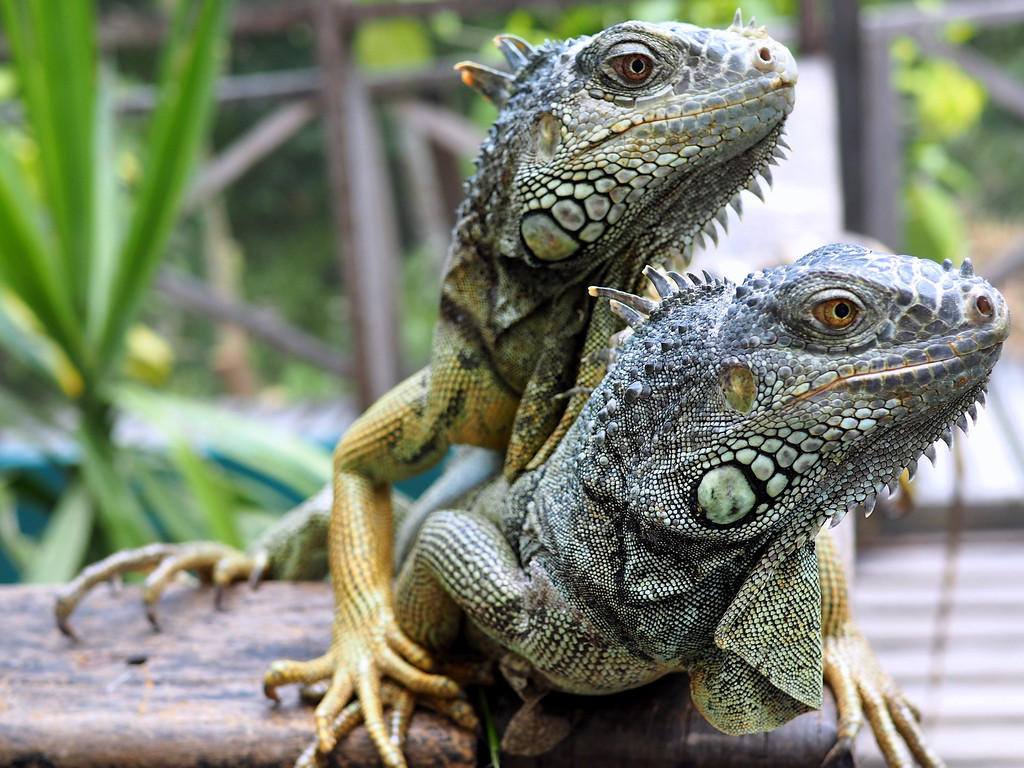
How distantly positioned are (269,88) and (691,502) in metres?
4.46

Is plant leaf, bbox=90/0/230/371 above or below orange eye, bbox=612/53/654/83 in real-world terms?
below

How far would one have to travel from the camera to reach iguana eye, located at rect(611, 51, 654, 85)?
140 centimetres

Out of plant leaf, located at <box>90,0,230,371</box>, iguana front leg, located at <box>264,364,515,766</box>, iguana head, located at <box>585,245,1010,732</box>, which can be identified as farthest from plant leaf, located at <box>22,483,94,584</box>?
iguana head, located at <box>585,245,1010,732</box>

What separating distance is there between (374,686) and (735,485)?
0.82 m

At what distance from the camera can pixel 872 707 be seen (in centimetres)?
161

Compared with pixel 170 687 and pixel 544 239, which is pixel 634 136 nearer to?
pixel 544 239

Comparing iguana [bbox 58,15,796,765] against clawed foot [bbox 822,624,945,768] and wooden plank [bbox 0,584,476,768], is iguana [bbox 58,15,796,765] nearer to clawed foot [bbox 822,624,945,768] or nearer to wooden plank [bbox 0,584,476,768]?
wooden plank [bbox 0,584,476,768]

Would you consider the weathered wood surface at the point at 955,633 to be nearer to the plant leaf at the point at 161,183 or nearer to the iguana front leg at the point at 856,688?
the iguana front leg at the point at 856,688

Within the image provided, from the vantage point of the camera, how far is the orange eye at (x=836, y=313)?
1.12m

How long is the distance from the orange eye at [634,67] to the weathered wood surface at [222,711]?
39.5 inches

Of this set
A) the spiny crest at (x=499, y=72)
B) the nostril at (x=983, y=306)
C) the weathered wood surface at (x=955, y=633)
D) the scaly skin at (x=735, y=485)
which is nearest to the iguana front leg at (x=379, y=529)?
the scaly skin at (x=735, y=485)

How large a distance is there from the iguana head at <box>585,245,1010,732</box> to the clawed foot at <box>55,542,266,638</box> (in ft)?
3.91

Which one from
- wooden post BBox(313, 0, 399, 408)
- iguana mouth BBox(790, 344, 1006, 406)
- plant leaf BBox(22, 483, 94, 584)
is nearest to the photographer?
iguana mouth BBox(790, 344, 1006, 406)

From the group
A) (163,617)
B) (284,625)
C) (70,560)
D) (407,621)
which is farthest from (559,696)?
(70,560)
